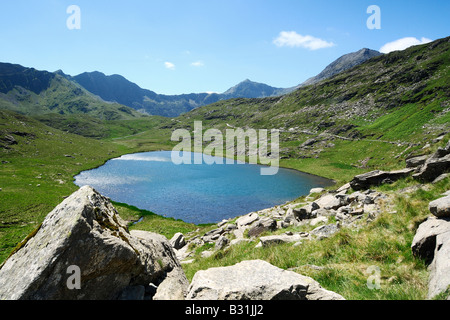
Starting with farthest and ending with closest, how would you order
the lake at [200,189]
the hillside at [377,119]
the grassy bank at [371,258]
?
the hillside at [377,119] → the lake at [200,189] → the grassy bank at [371,258]

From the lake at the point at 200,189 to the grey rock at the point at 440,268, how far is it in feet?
132

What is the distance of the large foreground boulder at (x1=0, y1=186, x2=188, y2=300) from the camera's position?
5742mm

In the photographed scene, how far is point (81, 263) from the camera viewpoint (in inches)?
246

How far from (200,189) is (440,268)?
205 ft

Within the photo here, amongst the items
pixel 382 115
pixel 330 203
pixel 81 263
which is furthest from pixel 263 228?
pixel 382 115

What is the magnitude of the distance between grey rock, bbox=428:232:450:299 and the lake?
40198 mm

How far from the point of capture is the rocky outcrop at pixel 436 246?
221 inches

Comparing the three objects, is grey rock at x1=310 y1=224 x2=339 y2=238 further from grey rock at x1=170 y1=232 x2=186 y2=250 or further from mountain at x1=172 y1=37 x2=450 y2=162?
mountain at x1=172 y1=37 x2=450 y2=162

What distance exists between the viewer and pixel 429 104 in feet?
333

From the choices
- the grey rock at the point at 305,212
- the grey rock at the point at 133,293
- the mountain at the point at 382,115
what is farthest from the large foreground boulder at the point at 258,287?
the mountain at the point at 382,115

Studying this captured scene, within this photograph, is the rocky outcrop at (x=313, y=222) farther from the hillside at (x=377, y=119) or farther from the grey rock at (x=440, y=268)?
the hillside at (x=377, y=119)
